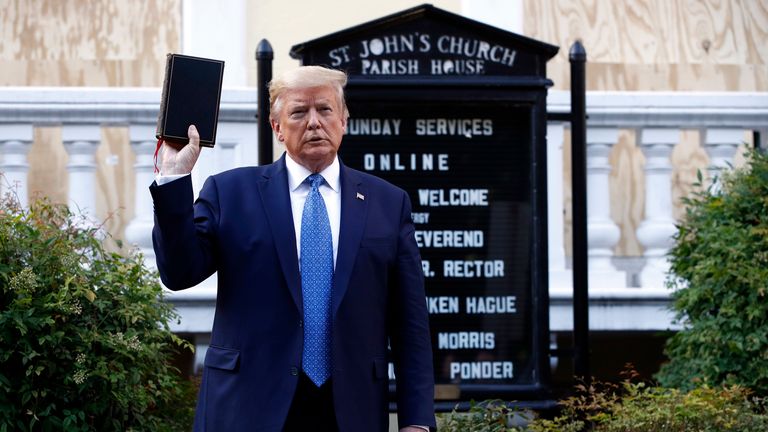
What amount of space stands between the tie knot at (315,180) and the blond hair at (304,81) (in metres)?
0.19

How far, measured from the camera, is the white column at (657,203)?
6.73 meters

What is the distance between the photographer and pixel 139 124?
6574mm

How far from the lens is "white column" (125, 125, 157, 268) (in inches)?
258

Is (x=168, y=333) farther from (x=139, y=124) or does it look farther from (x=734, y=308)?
(x=734, y=308)

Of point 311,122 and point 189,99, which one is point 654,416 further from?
point 189,99

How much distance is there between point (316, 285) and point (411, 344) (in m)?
0.34

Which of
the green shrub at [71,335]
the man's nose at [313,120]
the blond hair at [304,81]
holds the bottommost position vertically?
the green shrub at [71,335]

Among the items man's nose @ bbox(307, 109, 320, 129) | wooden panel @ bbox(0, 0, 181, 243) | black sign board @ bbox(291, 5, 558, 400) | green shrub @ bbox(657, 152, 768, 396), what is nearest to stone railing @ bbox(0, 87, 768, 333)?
Result: green shrub @ bbox(657, 152, 768, 396)

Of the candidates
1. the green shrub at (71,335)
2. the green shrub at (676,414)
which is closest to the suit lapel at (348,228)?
the green shrub at (71,335)

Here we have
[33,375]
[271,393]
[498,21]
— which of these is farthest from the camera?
[498,21]

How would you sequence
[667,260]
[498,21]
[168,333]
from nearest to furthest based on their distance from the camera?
[168,333], [667,260], [498,21]

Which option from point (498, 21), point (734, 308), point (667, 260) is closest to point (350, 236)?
point (734, 308)

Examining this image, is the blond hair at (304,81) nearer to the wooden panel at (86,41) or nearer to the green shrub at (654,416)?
the green shrub at (654,416)

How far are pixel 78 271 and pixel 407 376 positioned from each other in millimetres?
1642
